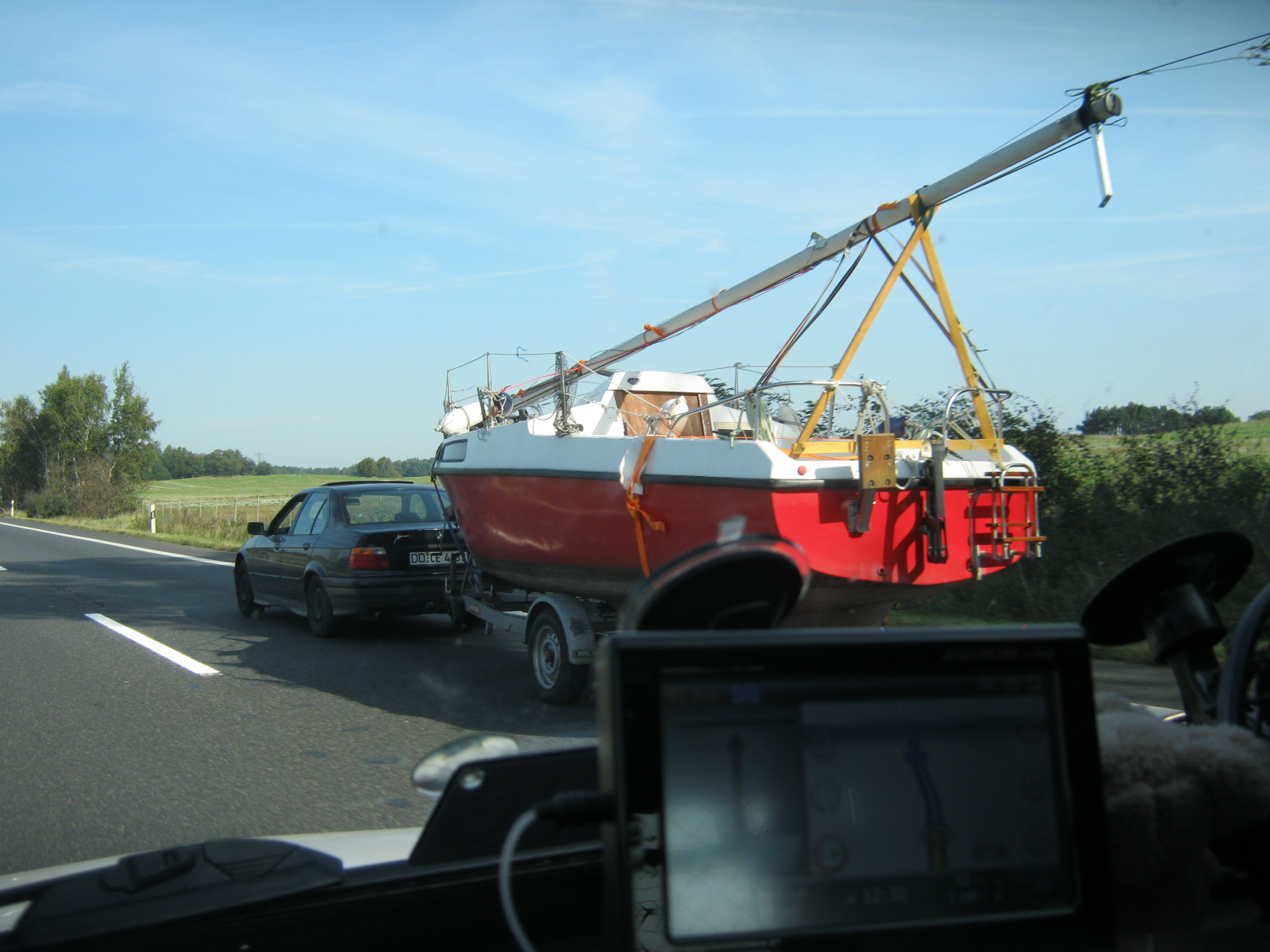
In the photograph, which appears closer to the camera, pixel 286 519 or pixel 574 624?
pixel 574 624

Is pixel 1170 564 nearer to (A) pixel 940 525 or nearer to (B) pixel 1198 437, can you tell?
(A) pixel 940 525

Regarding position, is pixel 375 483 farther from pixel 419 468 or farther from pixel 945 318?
pixel 945 318

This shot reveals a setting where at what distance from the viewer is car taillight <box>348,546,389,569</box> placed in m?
9.94

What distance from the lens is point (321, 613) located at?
10.3m

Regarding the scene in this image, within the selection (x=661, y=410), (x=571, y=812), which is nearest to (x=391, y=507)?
(x=661, y=410)

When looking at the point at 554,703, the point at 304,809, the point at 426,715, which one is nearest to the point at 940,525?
the point at 554,703

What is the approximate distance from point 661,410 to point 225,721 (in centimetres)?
461

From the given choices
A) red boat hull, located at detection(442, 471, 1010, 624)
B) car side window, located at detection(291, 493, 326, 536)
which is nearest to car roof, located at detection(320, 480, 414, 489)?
car side window, located at detection(291, 493, 326, 536)

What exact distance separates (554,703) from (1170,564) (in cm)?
554

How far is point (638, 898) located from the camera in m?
1.63

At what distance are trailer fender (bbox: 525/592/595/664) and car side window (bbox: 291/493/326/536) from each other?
4.29 metres

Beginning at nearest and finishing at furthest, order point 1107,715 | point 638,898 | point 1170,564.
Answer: point 638,898 < point 1107,715 < point 1170,564

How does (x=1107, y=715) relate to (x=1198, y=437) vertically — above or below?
below

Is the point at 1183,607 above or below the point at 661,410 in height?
below
